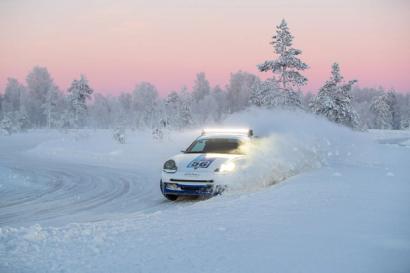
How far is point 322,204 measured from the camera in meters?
6.70

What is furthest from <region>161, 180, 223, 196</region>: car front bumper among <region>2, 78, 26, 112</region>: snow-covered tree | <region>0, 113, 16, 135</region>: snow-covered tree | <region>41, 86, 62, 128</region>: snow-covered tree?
<region>2, 78, 26, 112</region>: snow-covered tree

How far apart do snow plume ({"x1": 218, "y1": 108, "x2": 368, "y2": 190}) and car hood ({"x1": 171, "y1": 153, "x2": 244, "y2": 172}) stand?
0.45 m

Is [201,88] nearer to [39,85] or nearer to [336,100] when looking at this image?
[39,85]

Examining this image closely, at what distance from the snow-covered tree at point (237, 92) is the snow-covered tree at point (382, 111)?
105 feet

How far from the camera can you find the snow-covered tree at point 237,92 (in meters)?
117

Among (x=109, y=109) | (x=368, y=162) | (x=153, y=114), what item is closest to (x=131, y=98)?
(x=109, y=109)

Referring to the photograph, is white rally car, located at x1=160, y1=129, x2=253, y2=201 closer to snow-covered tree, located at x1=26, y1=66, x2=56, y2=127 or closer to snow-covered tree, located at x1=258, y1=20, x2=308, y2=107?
snow-covered tree, located at x1=258, y1=20, x2=308, y2=107

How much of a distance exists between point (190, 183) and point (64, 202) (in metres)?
3.24

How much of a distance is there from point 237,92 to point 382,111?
38891 mm

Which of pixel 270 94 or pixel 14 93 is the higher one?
pixel 14 93

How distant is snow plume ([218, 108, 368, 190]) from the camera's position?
9.80 metres

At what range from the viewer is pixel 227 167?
9234 mm

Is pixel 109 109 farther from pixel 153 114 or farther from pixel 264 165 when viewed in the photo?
pixel 264 165

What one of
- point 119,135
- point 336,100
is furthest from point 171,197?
point 336,100
